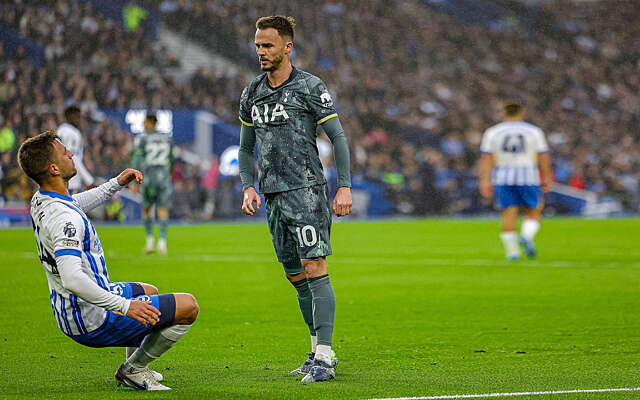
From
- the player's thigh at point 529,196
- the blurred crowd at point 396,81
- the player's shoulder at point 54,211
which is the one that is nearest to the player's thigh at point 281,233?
the player's shoulder at point 54,211

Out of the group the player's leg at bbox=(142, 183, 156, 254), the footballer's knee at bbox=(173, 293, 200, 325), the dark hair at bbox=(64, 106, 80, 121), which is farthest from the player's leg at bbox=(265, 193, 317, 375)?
the player's leg at bbox=(142, 183, 156, 254)

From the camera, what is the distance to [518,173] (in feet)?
47.8

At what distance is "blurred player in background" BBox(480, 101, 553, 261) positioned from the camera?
1444cm

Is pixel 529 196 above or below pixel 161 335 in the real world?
above

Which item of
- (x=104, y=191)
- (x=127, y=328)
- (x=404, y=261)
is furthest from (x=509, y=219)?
(x=127, y=328)

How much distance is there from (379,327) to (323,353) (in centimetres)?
240

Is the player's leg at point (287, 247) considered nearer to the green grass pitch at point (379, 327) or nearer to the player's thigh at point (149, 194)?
the green grass pitch at point (379, 327)

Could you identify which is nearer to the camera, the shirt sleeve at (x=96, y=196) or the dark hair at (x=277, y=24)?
the shirt sleeve at (x=96, y=196)

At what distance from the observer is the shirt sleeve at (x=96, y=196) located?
5.45m

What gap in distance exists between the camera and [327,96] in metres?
5.80

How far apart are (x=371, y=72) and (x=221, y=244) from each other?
20.1m

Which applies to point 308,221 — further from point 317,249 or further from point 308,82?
point 308,82

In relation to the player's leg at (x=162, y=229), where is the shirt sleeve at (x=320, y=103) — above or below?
above

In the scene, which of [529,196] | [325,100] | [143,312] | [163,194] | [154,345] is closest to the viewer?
[143,312]
